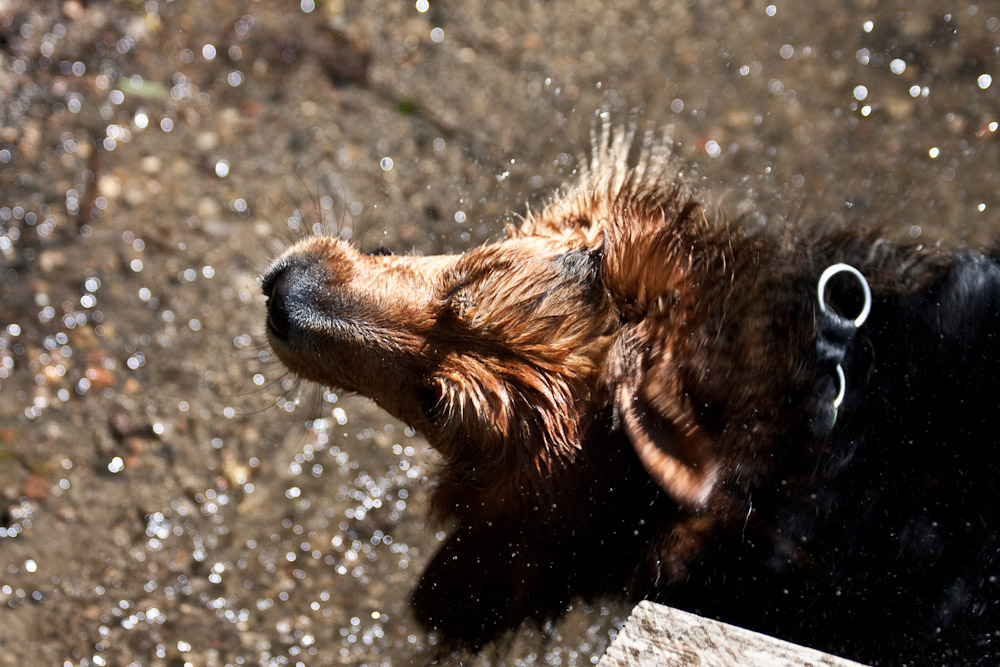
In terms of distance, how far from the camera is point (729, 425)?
241 centimetres

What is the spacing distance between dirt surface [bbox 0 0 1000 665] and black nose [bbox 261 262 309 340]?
858 mm

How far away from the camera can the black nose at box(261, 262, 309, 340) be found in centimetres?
322

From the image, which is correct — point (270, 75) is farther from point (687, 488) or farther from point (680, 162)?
point (687, 488)

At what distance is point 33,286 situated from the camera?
13.9 ft

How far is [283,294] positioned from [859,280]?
2061mm

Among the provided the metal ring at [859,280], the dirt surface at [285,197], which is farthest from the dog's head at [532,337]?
the dirt surface at [285,197]

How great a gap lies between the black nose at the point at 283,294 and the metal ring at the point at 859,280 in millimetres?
1859

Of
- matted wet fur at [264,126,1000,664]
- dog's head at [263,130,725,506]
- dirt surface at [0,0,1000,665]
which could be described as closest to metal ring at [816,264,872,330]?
matted wet fur at [264,126,1000,664]

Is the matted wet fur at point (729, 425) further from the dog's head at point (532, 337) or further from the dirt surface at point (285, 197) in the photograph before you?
the dirt surface at point (285, 197)

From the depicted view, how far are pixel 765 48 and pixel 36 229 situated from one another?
13.8ft

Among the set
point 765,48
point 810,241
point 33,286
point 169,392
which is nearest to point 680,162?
point 765,48

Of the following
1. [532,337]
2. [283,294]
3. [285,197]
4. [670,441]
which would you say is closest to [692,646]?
[670,441]

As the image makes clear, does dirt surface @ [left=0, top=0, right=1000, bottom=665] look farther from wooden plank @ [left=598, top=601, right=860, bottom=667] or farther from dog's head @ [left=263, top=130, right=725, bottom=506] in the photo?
wooden plank @ [left=598, top=601, right=860, bottom=667]

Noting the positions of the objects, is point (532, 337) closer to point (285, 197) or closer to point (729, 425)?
point (729, 425)
